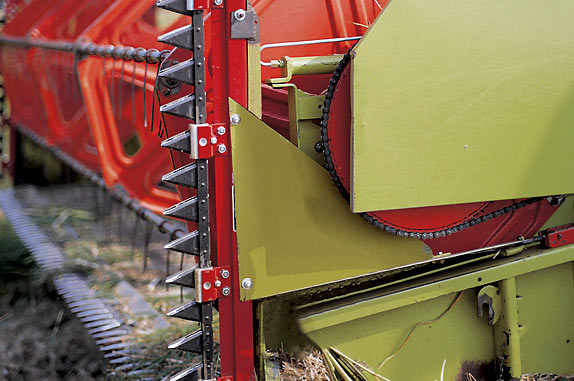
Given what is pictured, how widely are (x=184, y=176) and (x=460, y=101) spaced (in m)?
0.92

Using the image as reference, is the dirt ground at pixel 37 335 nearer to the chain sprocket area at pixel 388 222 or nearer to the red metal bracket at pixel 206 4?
the chain sprocket area at pixel 388 222

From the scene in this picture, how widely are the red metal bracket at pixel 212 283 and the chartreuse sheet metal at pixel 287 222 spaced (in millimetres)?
65

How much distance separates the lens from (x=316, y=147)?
2.34 meters

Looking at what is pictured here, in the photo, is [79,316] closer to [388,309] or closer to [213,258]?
[213,258]

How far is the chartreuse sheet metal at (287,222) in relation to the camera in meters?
2.22

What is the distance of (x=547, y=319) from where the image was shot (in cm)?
267

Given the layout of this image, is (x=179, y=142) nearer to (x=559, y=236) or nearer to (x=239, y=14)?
(x=239, y=14)

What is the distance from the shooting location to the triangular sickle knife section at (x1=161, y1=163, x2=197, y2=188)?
2232mm

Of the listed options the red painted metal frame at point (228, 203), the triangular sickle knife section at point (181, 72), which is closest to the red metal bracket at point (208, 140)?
the red painted metal frame at point (228, 203)

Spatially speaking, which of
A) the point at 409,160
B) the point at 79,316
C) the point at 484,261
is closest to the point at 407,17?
the point at 409,160

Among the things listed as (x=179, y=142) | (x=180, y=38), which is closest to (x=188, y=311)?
(x=179, y=142)

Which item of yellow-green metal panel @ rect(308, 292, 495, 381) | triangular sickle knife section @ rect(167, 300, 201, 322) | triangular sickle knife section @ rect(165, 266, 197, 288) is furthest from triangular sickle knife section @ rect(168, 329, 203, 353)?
yellow-green metal panel @ rect(308, 292, 495, 381)

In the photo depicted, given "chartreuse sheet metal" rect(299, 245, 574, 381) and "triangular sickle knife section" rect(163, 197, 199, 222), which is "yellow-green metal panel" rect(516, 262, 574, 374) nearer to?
"chartreuse sheet metal" rect(299, 245, 574, 381)

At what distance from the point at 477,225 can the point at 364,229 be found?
482mm
